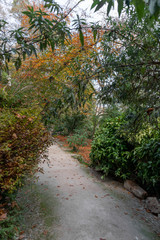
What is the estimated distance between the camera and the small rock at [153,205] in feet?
9.92

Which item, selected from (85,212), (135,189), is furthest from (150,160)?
(85,212)

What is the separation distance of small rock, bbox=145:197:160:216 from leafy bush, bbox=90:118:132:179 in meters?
0.75

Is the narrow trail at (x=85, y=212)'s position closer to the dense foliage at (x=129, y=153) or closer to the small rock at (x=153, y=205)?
the small rock at (x=153, y=205)

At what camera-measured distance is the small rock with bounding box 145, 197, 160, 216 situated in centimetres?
302

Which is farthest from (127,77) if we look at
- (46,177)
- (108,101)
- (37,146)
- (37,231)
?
(46,177)

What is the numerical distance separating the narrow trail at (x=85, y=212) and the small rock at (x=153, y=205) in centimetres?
17

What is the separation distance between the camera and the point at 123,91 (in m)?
2.51

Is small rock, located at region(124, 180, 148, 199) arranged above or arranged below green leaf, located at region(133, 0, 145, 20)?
below

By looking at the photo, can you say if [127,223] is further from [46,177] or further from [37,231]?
[46,177]

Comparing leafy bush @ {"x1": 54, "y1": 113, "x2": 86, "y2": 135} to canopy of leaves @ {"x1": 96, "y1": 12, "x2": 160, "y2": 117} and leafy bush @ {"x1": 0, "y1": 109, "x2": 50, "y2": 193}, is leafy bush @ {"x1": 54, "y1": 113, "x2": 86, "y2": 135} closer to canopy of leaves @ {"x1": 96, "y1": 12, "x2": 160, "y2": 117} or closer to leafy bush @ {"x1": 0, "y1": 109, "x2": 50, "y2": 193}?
canopy of leaves @ {"x1": 96, "y1": 12, "x2": 160, "y2": 117}

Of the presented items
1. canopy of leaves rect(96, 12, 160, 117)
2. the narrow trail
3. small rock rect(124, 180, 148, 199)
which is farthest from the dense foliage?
canopy of leaves rect(96, 12, 160, 117)

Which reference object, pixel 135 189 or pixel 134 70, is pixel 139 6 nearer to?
pixel 134 70

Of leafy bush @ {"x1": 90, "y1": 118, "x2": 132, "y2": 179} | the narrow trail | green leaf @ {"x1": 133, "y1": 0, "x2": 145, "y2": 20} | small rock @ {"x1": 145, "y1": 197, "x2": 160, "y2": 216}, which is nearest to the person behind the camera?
green leaf @ {"x1": 133, "y1": 0, "x2": 145, "y2": 20}

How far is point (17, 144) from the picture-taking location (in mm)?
1703
